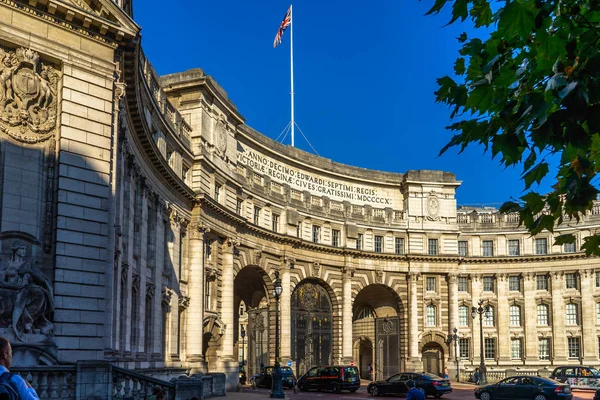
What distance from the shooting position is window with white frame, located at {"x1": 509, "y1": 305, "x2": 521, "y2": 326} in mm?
69062

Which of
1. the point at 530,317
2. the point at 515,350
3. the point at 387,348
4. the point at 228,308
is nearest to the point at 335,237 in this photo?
the point at 387,348

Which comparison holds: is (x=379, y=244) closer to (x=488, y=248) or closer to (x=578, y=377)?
(x=488, y=248)

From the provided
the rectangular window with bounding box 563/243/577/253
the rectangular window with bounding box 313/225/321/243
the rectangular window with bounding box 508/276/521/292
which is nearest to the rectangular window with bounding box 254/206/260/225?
the rectangular window with bounding box 313/225/321/243

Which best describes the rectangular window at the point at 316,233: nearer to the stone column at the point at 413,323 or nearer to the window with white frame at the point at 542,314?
the stone column at the point at 413,323

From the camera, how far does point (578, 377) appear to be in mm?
49188

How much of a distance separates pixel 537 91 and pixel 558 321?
6438 cm

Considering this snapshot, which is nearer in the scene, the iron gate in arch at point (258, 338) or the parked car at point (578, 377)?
the parked car at point (578, 377)

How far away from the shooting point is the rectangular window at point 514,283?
69.7 m

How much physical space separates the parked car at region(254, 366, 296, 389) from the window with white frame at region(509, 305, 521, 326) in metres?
28.8

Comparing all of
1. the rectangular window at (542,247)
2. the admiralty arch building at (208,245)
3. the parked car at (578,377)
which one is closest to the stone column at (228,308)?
the admiralty arch building at (208,245)

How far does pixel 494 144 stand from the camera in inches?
324

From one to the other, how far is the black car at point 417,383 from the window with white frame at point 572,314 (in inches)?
1223

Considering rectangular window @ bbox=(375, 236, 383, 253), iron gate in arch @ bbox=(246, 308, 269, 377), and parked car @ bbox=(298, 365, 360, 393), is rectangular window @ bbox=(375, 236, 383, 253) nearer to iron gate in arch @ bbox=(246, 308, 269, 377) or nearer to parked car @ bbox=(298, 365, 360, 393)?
iron gate in arch @ bbox=(246, 308, 269, 377)

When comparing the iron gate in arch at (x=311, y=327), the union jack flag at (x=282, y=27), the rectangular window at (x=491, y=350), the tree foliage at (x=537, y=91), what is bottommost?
the rectangular window at (x=491, y=350)
